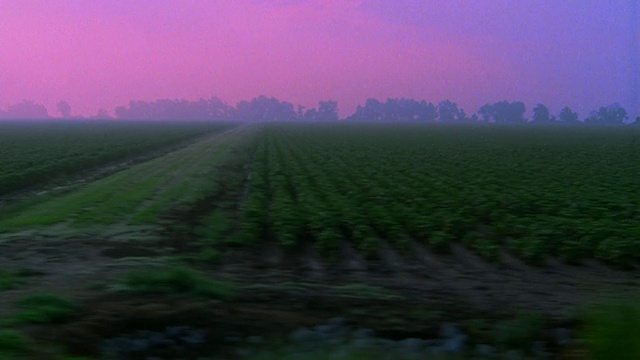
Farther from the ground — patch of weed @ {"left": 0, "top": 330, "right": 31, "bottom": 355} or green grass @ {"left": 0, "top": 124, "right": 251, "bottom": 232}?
patch of weed @ {"left": 0, "top": 330, "right": 31, "bottom": 355}

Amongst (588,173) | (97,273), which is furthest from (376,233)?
(588,173)

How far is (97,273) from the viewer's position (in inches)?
397

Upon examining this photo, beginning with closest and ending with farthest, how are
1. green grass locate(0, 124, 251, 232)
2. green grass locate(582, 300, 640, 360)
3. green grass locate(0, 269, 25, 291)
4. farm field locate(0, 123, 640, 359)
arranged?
green grass locate(582, 300, 640, 360) → farm field locate(0, 123, 640, 359) → green grass locate(0, 269, 25, 291) → green grass locate(0, 124, 251, 232)

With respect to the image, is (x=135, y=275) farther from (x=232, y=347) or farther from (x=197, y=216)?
(x=197, y=216)

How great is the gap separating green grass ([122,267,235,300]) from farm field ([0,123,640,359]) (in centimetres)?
2

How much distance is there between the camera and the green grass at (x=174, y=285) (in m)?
8.44

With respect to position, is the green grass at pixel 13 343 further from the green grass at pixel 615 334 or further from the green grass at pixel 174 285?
the green grass at pixel 615 334

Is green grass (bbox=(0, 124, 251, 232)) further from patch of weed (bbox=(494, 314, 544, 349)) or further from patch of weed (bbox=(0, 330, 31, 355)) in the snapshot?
patch of weed (bbox=(494, 314, 544, 349))

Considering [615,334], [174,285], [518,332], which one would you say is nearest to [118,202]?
[174,285]

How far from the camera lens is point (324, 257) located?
12109 mm

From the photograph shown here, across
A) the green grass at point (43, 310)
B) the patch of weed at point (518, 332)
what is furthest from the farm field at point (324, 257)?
the green grass at point (43, 310)

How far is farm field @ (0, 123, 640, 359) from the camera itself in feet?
25.3

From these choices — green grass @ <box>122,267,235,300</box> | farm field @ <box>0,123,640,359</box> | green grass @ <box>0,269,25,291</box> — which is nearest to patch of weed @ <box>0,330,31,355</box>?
farm field @ <box>0,123,640,359</box>

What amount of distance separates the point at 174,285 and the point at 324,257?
3985 millimetres
